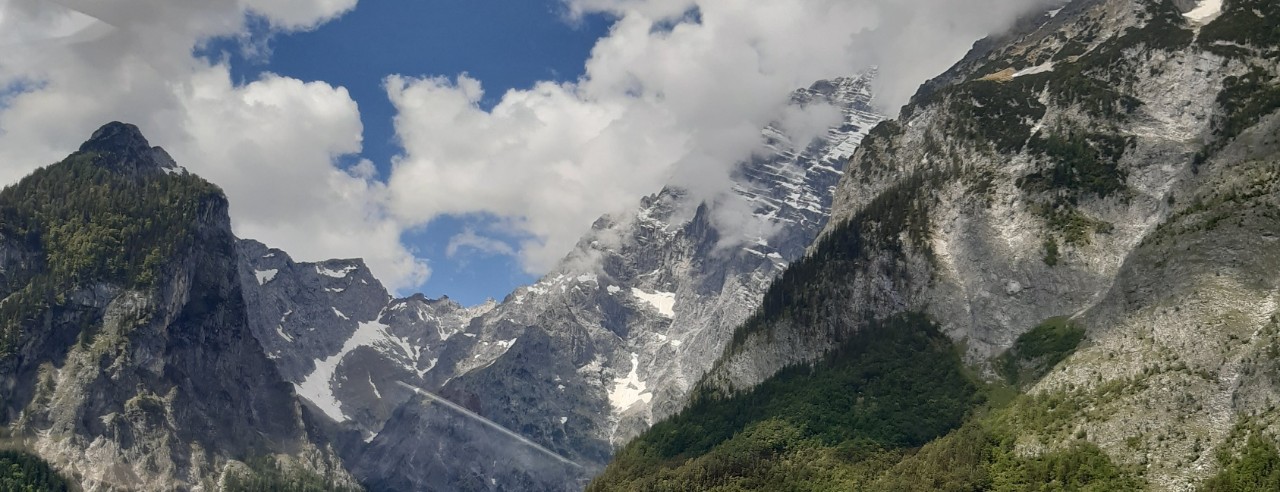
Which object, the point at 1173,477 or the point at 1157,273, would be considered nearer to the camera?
the point at 1173,477

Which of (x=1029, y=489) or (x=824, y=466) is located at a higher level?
(x=824, y=466)

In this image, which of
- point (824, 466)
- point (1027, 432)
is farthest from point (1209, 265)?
point (824, 466)

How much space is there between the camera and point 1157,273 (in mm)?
171125

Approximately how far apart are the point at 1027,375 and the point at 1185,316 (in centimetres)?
3738

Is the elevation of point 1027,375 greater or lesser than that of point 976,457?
greater

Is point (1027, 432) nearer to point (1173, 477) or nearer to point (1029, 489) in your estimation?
point (1029, 489)

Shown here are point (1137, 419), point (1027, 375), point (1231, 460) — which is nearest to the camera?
point (1231, 460)

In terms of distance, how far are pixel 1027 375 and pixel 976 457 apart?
29322 millimetres

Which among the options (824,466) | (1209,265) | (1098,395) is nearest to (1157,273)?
(1209,265)

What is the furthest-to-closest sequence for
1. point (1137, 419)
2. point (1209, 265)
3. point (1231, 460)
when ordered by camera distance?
point (1209, 265) → point (1137, 419) → point (1231, 460)

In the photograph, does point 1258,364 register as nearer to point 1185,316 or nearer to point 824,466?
Result: point 1185,316

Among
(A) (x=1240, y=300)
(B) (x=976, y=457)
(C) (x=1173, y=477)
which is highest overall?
(A) (x=1240, y=300)

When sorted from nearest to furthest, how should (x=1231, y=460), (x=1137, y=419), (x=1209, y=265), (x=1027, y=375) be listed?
1. (x=1231, y=460)
2. (x=1137, y=419)
3. (x=1209, y=265)
4. (x=1027, y=375)

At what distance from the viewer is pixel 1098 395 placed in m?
164
